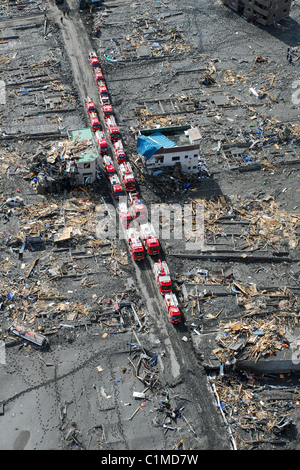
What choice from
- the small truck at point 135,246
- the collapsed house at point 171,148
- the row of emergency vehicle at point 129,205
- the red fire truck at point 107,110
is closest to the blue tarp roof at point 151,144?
the collapsed house at point 171,148

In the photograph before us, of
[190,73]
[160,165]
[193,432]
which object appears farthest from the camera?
[190,73]

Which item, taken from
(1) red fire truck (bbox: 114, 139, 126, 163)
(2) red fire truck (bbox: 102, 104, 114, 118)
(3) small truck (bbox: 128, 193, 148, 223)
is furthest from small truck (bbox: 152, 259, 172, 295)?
(2) red fire truck (bbox: 102, 104, 114, 118)

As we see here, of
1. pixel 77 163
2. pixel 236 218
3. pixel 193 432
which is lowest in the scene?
pixel 193 432

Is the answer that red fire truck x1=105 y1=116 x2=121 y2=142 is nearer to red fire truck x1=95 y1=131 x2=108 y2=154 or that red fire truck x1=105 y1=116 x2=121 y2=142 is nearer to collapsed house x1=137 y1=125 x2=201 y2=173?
red fire truck x1=95 y1=131 x2=108 y2=154

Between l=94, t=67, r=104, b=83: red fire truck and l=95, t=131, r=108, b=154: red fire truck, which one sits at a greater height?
l=94, t=67, r=104, b=83: red fire truck

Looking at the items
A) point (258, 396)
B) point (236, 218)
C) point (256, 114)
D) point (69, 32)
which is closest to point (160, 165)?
point (236, 218)

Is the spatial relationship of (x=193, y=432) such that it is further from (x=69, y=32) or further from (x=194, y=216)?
(x=69, y=32)
